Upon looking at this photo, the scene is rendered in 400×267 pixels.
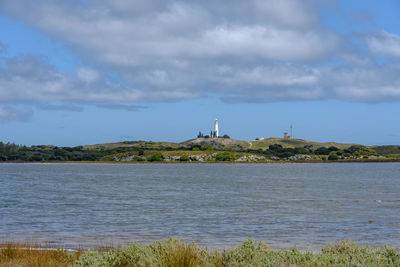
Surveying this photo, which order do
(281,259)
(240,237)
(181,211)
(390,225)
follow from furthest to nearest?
(181,211), (390,225), (240,237), (281,259)

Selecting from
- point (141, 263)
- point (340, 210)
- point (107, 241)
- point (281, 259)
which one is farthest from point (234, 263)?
point (340, 210)

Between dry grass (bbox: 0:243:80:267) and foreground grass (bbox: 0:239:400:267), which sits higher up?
foreground grass (bbox: 0:239:400:267)

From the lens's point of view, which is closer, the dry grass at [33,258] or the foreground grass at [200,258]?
the foreground grass at [200,258]

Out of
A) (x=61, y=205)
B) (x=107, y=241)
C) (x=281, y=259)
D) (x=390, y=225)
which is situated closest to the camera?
(x=281, y=259)

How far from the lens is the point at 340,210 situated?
3728 cm

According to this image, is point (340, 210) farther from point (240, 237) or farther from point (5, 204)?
point (5, 204)

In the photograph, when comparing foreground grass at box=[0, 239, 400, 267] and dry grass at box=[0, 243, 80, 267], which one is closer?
foreground grass at box=[0, 239, 400, 267]

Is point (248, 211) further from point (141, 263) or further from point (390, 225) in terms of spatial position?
point (141, 263)

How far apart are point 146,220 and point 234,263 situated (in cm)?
1877

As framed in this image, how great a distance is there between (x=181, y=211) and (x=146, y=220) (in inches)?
241

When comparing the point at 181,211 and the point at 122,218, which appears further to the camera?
the point at 181,211

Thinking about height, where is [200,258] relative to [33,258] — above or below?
above

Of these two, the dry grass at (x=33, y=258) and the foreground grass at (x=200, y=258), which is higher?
the foreground grass at (x=200, y=258)

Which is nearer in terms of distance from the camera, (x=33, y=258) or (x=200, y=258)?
(x=200, y=258)
